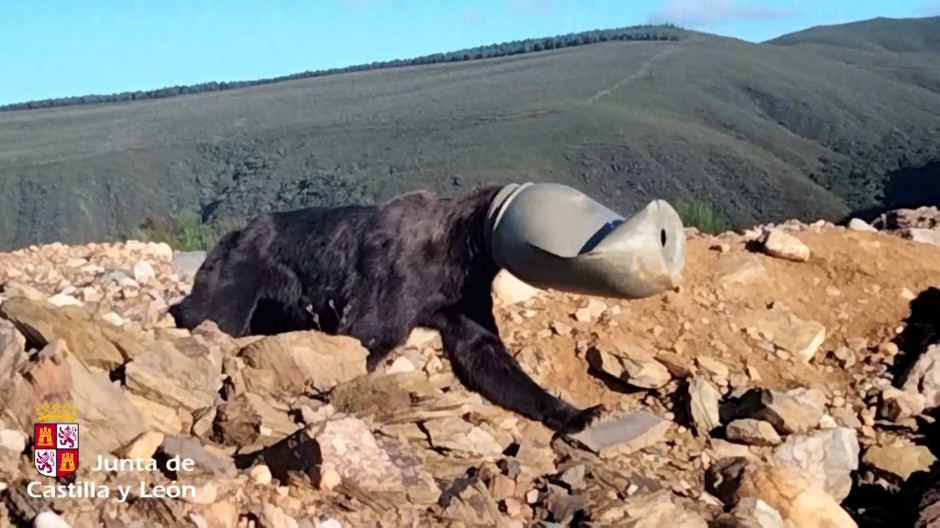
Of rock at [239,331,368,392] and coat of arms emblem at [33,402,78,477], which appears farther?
rock at [239,331,368,392]

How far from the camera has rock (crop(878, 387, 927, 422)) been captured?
16.1ft

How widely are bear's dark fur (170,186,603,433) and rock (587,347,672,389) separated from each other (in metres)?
0.42

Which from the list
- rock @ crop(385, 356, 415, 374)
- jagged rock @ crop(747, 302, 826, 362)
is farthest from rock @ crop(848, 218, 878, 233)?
rock @ crop(385, 356, 415, 374)

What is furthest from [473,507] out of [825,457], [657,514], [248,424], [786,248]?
[786,248]

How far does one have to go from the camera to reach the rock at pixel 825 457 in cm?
452

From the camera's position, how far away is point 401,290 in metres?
4.88

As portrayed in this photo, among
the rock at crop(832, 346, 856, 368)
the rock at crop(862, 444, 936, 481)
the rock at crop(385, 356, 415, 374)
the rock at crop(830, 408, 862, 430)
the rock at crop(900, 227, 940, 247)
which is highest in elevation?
the rock at crop(900, 227, 940, 247)

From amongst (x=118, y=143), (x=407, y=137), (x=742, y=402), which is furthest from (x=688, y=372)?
(x=118, y=143)

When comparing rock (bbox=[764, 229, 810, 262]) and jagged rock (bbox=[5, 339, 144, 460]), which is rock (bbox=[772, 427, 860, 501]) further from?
jagged rock (bbox=[5, 339, 144, 460])

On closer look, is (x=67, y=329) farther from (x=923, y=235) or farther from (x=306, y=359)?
(x=923, y=235)

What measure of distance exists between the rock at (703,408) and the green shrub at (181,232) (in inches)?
138

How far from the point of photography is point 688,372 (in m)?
5.01

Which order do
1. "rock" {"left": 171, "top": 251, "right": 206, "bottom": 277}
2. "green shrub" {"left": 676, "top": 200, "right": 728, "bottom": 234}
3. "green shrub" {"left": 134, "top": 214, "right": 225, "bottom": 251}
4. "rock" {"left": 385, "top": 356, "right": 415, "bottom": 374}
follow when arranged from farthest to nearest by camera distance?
"green shrub" {"left": 134, "top": 214, "right": 225, "bottom": 251}
"green shrub" {"left": 676, "top": 200, "right": 728, "bottom": 234}
"rock" {"left": 171, "top": 251, "right": 206, "bottom": 277}
"rock" {"left": 385, "top": 356, "right": 415, "bottom": 374}

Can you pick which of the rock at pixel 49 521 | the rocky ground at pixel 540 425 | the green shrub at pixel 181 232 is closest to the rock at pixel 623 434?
the rocky ground at pixel 540 425
